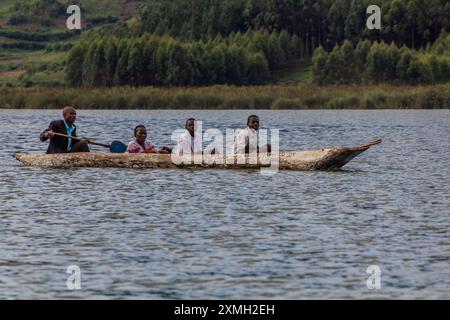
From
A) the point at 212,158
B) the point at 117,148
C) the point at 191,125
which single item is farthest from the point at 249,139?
the point at 117,148

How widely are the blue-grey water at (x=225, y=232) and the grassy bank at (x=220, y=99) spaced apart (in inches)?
2030

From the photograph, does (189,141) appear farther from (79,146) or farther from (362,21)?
(362,21)

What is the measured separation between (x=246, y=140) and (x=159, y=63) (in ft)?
373

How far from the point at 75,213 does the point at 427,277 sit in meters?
10.2

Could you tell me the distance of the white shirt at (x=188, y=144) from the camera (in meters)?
35.2

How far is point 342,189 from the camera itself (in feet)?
105

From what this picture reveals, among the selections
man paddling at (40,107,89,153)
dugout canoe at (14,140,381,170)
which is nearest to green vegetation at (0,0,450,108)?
man paddling at (40,107,89,153)

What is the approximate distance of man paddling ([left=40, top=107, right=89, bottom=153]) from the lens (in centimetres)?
3528

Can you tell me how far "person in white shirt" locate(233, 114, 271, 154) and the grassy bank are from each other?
55.9m

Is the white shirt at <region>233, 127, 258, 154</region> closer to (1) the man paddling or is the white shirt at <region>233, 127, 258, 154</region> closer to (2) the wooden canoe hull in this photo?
(2) the wooden canoe hull

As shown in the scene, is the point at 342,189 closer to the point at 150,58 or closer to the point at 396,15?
the point at 150,58

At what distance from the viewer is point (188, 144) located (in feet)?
117

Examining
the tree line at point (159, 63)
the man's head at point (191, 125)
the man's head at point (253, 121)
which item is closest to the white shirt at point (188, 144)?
the man's head at point (191, 125)
